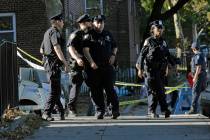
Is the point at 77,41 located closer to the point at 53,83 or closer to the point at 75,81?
the point at 75,81

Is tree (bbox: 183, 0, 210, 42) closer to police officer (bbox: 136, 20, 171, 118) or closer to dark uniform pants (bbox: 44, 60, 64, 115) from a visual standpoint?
police officer (bbox: 136, 20, 171, 118)

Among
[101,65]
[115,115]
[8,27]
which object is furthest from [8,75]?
[8,27]

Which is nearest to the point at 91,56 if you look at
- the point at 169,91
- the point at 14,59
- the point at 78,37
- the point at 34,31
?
the point at 78,37

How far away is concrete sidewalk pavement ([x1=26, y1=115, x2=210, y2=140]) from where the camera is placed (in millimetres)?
8188

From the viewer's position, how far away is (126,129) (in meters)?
8.87

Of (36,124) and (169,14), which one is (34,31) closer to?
(169,14)

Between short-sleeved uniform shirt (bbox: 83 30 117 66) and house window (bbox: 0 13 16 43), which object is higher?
house window (bbox: 0 13 16 43)

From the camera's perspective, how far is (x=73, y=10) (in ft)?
78.9

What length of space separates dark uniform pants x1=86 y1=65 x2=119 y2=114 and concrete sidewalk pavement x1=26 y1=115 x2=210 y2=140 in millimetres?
336

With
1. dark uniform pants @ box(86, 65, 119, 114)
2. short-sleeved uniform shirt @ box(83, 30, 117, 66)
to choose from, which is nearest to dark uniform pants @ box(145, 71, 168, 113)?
dark uniform pants @ box(86, 65, 119, 114)

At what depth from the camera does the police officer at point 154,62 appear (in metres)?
10.3

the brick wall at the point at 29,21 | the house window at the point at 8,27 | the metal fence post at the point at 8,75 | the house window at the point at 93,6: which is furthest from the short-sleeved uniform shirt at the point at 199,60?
the house window at the point at 93,6

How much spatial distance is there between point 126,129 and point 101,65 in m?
1.66

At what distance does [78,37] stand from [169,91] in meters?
6.48
